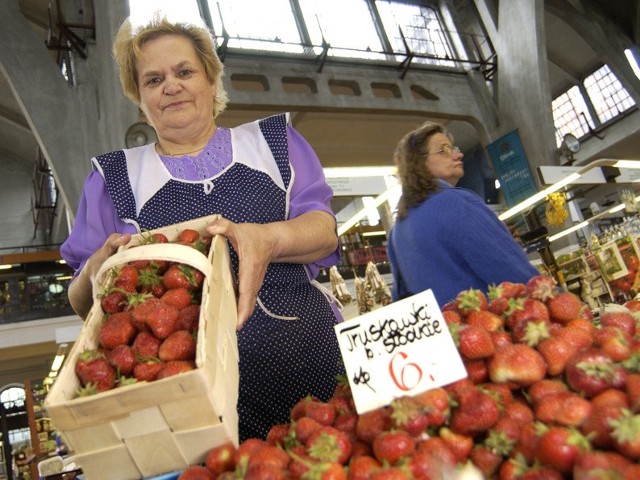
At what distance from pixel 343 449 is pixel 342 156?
39.3ft

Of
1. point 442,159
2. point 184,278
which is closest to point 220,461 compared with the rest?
point 184,278

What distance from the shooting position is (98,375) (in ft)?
2.80

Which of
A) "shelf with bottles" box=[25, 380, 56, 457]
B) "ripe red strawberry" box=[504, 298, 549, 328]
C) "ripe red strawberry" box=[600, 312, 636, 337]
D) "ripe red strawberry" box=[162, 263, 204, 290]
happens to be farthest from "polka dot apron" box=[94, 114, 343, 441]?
"shelf with bottles" box=[25, 380, 56, 457]

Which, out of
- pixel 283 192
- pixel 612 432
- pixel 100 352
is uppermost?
pixel 283 192

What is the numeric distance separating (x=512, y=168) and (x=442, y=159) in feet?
26.4

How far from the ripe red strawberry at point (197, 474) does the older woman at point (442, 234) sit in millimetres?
1415

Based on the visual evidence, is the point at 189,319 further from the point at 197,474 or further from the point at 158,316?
the point at 197,474

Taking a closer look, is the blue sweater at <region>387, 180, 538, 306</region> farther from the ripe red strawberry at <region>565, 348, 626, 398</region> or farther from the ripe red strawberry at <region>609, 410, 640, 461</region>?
the ripe red strawberry at <region>609, 410, 640, 461</region>

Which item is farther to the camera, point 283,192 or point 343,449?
point 283,192

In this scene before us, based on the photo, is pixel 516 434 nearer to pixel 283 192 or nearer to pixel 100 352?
pixel 100 352

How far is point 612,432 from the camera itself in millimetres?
671

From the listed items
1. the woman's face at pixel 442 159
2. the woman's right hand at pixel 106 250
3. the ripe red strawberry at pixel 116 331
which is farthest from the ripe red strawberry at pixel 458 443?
the woman's face at pixel 442 159

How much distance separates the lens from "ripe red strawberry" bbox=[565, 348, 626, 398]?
0.78m

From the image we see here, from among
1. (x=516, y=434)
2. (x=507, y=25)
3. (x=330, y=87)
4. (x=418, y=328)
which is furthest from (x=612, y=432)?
(x=507, y=25)
